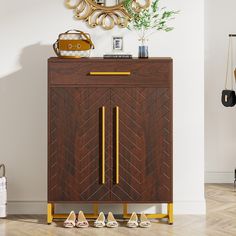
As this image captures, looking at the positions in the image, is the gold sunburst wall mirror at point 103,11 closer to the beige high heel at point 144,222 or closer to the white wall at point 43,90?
the white wall at point 43,90

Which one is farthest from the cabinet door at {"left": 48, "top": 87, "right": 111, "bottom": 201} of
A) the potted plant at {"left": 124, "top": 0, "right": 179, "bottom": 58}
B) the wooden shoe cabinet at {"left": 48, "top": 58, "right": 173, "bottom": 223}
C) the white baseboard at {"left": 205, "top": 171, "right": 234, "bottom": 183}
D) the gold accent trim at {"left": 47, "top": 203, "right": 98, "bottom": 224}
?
the white baseboard at {"left": 205, "top": 171, "right": 234, "bottom": 183}

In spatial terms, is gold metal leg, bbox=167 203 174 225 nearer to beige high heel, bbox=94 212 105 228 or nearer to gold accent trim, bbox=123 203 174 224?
gold accent trim, bbox=123 203 174 224

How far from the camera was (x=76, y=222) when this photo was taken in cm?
→ 550

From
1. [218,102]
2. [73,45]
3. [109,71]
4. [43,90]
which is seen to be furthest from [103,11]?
[218,102]

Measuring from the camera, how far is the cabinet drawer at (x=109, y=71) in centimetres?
539

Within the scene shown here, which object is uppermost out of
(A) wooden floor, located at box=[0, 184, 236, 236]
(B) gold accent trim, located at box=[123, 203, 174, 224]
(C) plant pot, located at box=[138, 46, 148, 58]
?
(C) plant pot, located at box=[138, 46, 148, 58]

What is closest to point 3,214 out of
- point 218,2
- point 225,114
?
point 225,114

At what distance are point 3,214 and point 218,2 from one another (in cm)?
326

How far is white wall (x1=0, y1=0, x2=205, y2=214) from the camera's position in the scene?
5824 mm

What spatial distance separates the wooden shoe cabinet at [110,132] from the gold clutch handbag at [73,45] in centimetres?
11

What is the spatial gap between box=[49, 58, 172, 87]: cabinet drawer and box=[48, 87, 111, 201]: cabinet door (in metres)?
0.08

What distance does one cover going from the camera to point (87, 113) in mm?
5441

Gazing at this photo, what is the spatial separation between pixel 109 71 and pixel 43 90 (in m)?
0.75

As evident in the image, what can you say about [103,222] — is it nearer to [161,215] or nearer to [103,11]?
[161,215]
